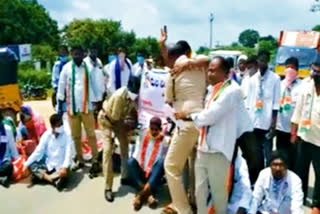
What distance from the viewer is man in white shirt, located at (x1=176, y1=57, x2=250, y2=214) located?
4.76 m

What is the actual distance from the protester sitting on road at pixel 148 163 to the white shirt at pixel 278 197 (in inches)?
55.6

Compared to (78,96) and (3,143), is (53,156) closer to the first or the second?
(3,143)

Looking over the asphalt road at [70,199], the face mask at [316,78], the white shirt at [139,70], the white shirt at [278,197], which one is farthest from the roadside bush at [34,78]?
the white shirt at [278,197]

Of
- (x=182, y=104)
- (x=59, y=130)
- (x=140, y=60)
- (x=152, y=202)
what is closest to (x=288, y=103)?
(x=182, y=104)

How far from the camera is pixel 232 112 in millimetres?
4816

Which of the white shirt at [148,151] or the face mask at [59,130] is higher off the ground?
the face mask at [59,130]

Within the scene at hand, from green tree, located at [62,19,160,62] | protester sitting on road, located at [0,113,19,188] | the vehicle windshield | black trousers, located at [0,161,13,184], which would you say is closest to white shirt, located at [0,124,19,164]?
protester sitting on road, located at [0,113,19,188]

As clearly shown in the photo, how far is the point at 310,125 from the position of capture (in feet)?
19.1

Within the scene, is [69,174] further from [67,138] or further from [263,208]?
[263,208]

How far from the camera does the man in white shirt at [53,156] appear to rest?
7215 mm

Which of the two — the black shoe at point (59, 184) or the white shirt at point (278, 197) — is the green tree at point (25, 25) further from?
the white shirt at point (278, 197)

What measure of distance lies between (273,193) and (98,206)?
2.27 metres

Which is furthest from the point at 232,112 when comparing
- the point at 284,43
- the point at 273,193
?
the point at 284,43

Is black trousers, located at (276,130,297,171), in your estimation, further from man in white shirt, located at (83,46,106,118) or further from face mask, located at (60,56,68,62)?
face mask, located at (60,56,68,62)
